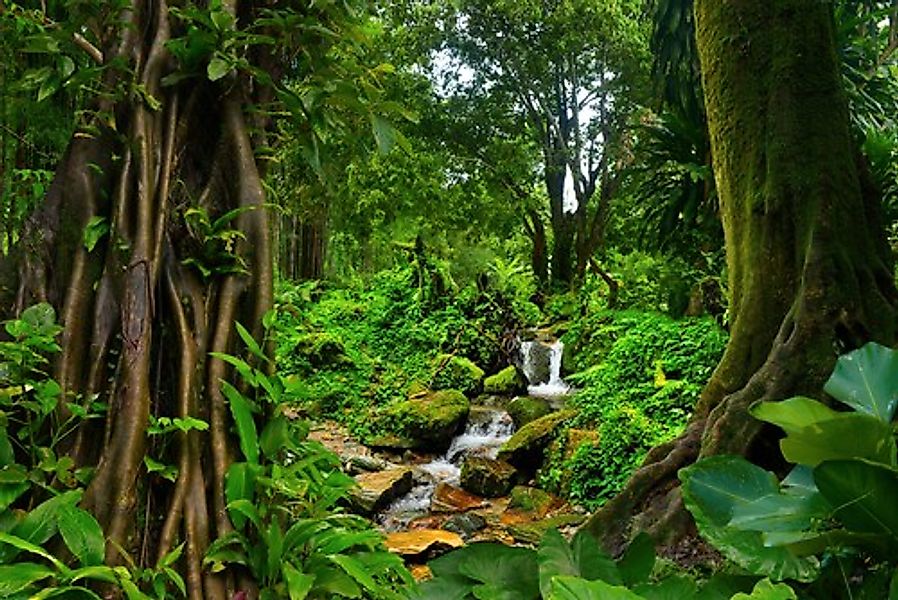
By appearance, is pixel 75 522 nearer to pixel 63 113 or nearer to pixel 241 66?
pixel 241 66

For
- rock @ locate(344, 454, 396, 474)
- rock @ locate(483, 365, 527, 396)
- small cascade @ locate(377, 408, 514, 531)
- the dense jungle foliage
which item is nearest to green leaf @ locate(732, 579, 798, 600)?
the dense jungle foliage

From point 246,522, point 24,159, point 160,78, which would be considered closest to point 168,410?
point 246,522

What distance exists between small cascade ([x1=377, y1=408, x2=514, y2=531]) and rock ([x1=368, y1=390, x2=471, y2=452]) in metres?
0.15

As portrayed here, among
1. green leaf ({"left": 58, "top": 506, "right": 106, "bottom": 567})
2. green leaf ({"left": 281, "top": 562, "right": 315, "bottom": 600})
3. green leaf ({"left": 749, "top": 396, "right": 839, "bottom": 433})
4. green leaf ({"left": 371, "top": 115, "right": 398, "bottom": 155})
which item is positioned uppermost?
green leaf ({"left": 371, "top": 115, "right": 398, "bottom": 155})

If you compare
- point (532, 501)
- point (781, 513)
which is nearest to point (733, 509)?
point (781, 513)

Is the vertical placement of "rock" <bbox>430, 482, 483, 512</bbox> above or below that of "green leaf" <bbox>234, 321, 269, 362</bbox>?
below

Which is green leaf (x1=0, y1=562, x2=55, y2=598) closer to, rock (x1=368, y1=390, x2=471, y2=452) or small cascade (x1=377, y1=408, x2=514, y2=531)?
small cascade (x1=377, y1=408, x2=514, y2=531)

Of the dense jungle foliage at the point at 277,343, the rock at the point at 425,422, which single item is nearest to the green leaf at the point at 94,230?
the dense jungle foliage at the point at 277,343

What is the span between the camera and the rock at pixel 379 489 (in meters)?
6.14

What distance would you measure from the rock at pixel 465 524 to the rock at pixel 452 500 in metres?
0.34

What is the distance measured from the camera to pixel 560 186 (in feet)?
50.6

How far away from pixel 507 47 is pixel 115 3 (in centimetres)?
1260

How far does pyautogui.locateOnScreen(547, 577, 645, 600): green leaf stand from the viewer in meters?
1.29

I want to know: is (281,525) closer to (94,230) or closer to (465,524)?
(94,230)
